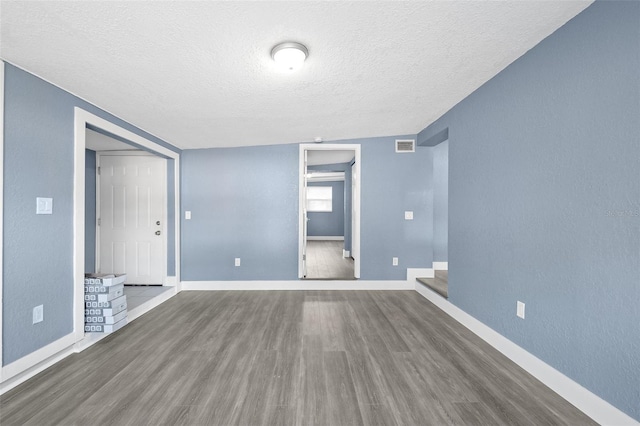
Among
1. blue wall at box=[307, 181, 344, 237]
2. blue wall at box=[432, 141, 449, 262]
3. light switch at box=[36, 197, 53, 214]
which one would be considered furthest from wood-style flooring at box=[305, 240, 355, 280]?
light switch at box=[36, 197, 53, 214]

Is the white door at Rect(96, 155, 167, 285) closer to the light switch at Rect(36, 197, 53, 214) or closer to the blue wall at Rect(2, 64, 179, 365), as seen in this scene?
the blue wall at Rect(2, 64, 179, 365)

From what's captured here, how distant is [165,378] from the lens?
6.17 ft

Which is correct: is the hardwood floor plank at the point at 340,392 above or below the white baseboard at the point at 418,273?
below

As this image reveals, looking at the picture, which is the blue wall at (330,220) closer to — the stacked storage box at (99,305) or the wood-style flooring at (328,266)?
the wood-style flooring at (328,266)

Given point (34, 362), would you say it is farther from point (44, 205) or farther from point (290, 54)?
point (290, 54)

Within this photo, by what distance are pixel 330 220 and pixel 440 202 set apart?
6.13m

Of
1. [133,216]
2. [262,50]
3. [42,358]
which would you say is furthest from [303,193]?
[42,358]

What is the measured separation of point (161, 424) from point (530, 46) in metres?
3.51

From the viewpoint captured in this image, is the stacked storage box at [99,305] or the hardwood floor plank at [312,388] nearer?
the hardwood floor plank at [312,388]

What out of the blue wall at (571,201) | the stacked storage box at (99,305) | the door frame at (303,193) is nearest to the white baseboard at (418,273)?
the door frame at (303,193)

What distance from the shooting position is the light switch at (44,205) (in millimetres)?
1977

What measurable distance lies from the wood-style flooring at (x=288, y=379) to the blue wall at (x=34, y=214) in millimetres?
397

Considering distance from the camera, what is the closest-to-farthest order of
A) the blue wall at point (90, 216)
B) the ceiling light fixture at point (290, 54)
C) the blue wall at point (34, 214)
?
1. the ceiling light fixture at point (290, 54)
2. the blue wall at point (34, 214)
3. the blue wall at point (90, 216)

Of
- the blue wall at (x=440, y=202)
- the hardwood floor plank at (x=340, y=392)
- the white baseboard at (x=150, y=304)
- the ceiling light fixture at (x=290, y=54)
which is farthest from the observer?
the blue wall at (x=440, y=202)
